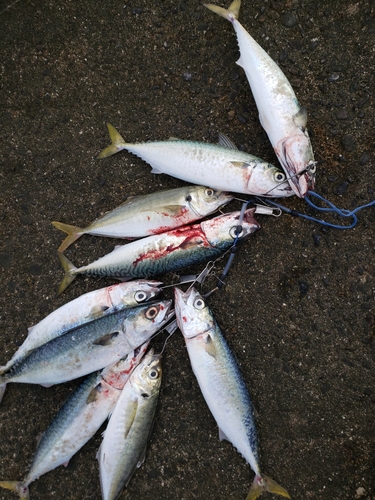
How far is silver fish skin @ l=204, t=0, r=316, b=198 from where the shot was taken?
3189mm

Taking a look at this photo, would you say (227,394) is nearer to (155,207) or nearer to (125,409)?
(125,409)

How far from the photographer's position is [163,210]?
3.31 m

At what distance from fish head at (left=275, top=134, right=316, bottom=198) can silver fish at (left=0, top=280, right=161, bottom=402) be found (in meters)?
1.36

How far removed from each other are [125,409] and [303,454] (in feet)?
5.02

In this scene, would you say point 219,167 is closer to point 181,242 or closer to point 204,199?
point 204,199

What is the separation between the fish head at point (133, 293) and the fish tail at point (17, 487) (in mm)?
1752

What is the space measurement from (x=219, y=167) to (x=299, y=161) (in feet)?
2.04

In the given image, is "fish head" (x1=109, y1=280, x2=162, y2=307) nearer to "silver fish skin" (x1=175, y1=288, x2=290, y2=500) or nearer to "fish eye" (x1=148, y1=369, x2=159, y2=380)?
"silver fish skin" (x1=175, y1=288, x2=290, y2=500)

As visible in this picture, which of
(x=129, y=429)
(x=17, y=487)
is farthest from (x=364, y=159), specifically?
(x=17, y=487)

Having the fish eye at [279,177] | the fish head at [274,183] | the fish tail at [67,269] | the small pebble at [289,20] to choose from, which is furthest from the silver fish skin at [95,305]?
the small pebble at [289,20]

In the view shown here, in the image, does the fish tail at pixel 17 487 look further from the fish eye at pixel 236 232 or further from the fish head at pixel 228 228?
the fish eye at pixel 236 232

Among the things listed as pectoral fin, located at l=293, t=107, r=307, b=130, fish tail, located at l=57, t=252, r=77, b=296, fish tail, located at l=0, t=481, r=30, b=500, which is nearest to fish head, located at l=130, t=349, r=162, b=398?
fish tail, located at l=57, t=252, r=77, b=296

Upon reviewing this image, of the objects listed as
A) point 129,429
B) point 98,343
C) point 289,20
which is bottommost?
point 129,429

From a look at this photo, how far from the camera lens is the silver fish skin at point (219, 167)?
322 centimetres
